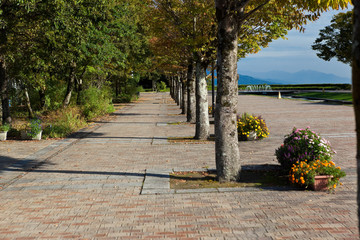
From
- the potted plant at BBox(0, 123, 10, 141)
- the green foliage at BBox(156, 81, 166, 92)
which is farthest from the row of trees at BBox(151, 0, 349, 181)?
the green foliage at BBox(156, 81, 166, 92)

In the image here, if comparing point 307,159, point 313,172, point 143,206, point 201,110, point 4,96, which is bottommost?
point 143,206

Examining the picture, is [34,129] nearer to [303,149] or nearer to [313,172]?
[303,149]

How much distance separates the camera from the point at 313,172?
22.4 feet

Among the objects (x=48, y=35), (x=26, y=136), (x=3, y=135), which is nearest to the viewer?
(x=48, y=35)

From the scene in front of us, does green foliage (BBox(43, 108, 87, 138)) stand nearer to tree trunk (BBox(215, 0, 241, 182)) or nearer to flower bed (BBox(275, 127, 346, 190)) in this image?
tree trunk (BBox(215, 0, 241, 182))

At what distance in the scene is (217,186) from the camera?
7371mm

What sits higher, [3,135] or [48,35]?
[48,35]

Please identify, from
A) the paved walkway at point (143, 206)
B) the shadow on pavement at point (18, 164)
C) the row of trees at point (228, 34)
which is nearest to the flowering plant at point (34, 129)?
the shadow on pavement at point (18, 164)

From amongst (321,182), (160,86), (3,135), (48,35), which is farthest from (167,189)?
(160,86)

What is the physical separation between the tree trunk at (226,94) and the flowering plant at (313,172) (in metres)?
1.26

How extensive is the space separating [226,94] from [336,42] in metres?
49.6

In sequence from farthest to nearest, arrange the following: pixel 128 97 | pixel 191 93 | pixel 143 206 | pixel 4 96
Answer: pixel 128 97 → pixel 191 93 → pixel 4 96 → pixel 143 206

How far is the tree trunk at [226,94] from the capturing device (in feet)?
24.3

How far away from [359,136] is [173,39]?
14533 mm
